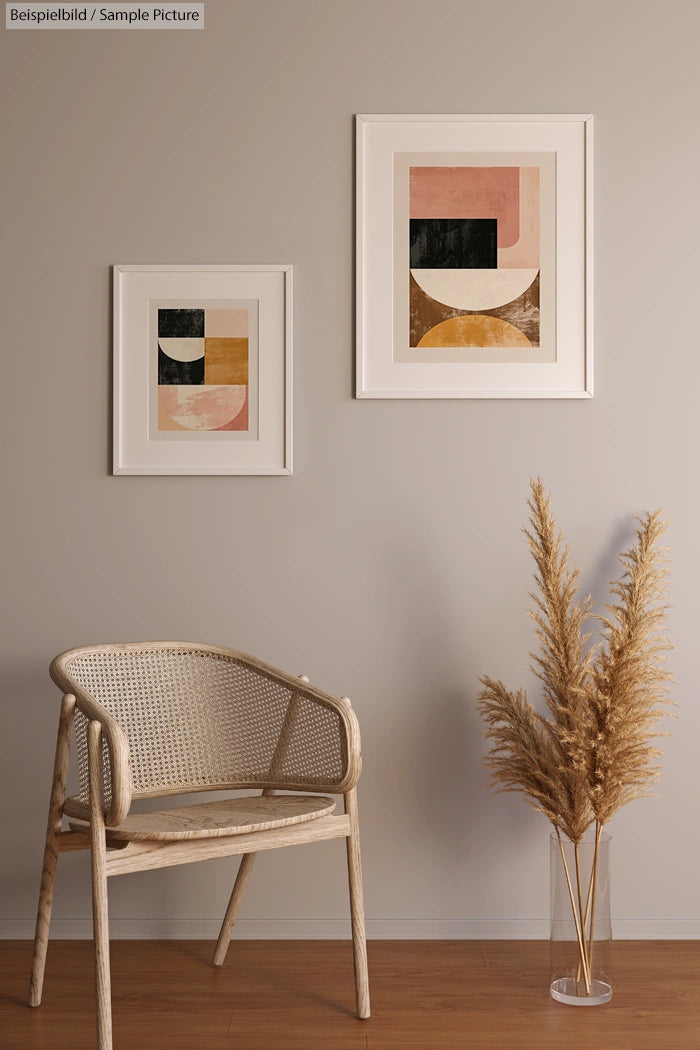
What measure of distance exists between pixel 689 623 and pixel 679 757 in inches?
13.7

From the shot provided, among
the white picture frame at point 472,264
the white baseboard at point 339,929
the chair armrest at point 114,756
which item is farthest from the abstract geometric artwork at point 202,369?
the white baseboard at point 339,929

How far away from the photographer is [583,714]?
2.14m

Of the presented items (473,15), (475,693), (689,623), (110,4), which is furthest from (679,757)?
(110,4)

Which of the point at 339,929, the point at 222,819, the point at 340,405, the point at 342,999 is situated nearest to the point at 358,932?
the point at 342,999

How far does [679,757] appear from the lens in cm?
249

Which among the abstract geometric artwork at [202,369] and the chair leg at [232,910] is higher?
the abstract geometric artwork at [202,369]

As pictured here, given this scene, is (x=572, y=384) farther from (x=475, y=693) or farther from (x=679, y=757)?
(x=679, y=757)

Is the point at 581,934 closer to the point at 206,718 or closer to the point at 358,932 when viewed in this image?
the point at 358,932

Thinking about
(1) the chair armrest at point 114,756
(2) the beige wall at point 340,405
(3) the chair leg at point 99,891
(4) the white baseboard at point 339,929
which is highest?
(2) the beige wall at point 340,405

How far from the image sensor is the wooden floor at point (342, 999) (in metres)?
1.93

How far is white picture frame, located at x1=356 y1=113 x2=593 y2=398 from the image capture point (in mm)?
2494

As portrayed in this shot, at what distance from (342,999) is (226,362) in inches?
60.9

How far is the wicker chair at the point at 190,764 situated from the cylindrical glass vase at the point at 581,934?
1.49 ft

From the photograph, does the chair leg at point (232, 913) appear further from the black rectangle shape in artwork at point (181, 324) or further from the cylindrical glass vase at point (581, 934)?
the black rectangle shape in artwork at point (181, 324)
